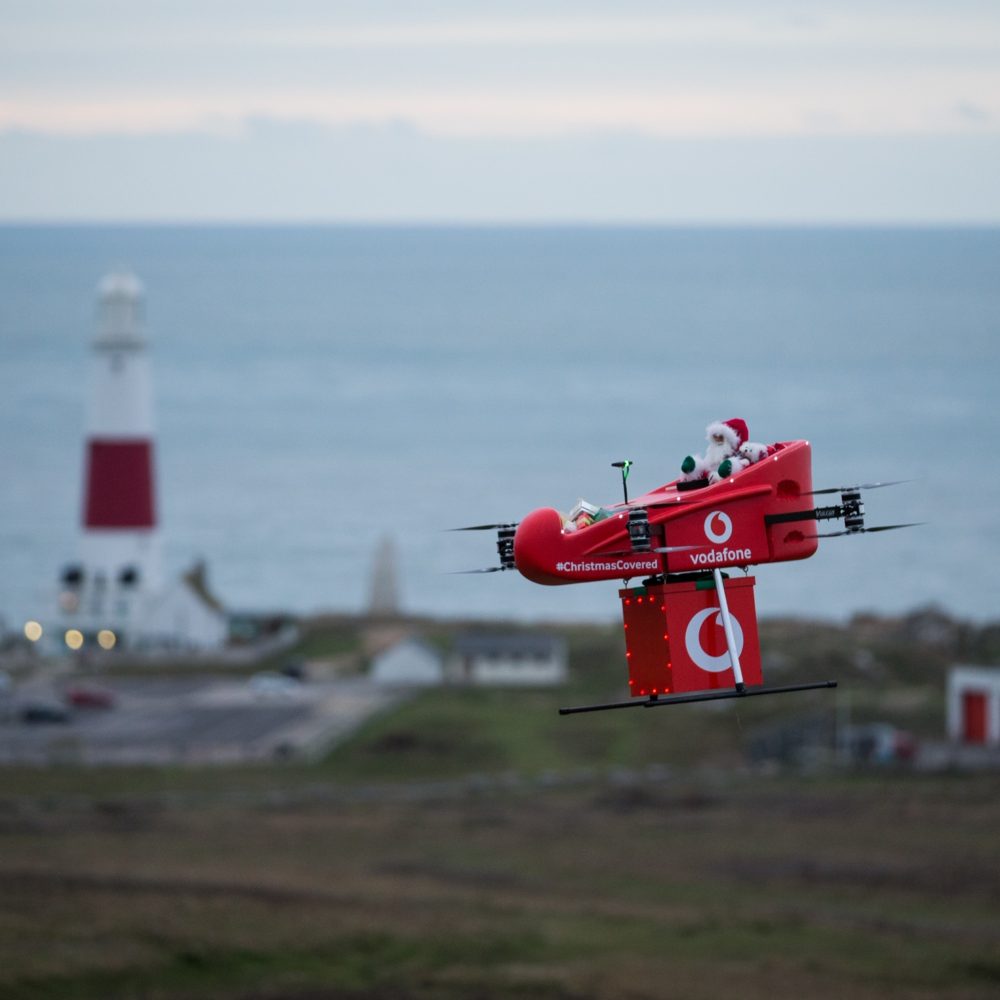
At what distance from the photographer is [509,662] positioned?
8012 centimetres

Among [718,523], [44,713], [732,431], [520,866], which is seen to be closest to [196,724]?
[44,713]

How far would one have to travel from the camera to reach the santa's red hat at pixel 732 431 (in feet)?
44.1

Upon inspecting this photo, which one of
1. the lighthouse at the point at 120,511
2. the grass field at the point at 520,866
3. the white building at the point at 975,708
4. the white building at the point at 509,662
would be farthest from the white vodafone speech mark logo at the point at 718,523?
the lighthouse at the point at 120,511

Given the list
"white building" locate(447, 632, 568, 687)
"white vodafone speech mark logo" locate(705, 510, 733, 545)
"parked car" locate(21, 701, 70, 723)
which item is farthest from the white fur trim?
"white building" locate(447, 632, 568, 687)

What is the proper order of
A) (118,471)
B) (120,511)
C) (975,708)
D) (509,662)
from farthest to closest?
1. (120,511)
2. (118,471)
3. (509,662)
4. (975,708)

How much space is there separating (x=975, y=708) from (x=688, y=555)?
59476mm

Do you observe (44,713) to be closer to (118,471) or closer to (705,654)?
(118,471)

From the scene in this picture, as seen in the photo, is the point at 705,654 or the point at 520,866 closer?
the point at 705,654

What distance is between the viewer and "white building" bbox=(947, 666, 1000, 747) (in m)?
69.1

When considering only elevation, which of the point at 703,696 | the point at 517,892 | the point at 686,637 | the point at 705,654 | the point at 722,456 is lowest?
the point at 517,892

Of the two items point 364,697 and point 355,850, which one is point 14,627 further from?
point 355,850

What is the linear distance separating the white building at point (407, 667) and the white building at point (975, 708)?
2172 centimetres

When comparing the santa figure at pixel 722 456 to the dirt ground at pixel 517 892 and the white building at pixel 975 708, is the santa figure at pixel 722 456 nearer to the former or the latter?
the dirt ground at pixel 517 892

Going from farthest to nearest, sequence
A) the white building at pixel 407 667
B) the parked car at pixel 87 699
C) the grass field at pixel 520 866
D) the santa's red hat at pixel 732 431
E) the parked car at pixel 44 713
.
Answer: the white building at pixel 407 667, the parked car at pixel 87 699, the parked car at pixel 44 713, the grass field at pixel 520 866, the santa's red hat at pixel 732 431
